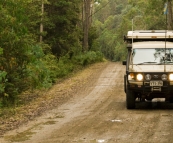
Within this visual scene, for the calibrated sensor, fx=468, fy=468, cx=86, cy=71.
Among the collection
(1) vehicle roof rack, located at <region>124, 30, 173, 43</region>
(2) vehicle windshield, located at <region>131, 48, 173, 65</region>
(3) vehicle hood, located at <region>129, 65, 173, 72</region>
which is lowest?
(3) vehicle hood, located at <region>129, 65, 173, 72</region>

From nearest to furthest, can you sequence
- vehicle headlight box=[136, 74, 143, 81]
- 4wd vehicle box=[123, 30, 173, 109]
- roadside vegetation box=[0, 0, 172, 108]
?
4wd vehicle box=[123, 30, 173, 109], vehicle headlight box=[136, 74, 143, 81], roadside vegetation box=[0, 0, 172, 108]

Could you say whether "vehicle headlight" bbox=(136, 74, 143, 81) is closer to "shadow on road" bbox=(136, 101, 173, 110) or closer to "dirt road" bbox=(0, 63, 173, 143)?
"dirt road" bbox=(0, 63, 173, 143)

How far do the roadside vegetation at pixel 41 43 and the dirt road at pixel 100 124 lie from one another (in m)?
1.98

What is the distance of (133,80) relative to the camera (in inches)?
584

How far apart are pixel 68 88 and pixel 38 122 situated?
1011cm

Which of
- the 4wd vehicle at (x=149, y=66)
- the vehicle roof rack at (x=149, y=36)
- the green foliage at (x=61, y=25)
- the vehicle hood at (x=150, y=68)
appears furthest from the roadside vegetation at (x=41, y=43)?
the vehicle hood at (x=150, y=68)

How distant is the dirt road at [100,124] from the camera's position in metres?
10.2

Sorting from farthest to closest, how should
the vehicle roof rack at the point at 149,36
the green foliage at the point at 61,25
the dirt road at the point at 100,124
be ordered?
the green foliage at the point at 61,25 → the vehicle roof rack at the point at 149,36 → the dirt road at the point at 100,124

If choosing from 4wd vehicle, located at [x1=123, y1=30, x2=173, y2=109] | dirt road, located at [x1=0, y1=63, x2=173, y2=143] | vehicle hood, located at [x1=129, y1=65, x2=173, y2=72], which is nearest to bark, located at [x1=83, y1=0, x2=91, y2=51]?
dirt road, located at [x1=0, y1=63, x2=173, y2=143]

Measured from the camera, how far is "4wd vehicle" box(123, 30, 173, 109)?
14604 mm

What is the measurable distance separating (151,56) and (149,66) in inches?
26.8

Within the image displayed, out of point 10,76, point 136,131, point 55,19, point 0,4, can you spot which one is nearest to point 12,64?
point 10,76

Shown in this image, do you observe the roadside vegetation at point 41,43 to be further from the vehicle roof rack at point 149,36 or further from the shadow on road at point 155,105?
the shadow on road at point 155,105

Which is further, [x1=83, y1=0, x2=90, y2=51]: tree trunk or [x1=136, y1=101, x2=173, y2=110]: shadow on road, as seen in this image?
[x1=83, y1=0, x2=90, y2=51]: tree trunk
